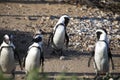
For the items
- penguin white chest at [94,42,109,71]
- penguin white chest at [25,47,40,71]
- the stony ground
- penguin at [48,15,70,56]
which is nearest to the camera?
penguin white chest at [25,47,40,71]

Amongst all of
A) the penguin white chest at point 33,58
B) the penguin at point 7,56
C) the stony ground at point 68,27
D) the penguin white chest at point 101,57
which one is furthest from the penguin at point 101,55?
the penguin at point 7,56

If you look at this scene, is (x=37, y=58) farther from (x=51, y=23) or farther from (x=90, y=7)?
(x=90, y=7)

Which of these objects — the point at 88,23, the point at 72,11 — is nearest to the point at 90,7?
the point at 72,11

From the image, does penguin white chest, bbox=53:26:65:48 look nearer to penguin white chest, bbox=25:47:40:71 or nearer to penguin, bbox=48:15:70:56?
penguin, bbox=48:15:70:56

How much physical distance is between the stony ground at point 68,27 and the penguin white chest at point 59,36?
0.40 meters

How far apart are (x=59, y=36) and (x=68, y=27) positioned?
2.49 m

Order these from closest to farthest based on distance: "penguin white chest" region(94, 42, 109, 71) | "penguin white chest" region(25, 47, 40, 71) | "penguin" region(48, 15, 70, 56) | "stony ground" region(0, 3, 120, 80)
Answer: "penguin white chest" region(25, 47, 40, 71)
"penguin white chest" region(94, 42, 109, 71)
"stony ground" region(0, 3, 120, 80)
"penguin" region(48, 15, 70, 56)

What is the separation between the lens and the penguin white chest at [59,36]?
8797mm

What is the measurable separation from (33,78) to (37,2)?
1245cm

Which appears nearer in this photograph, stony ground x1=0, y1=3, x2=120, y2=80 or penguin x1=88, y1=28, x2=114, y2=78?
penguin x1=88, y1=28, x2=114, y2=78

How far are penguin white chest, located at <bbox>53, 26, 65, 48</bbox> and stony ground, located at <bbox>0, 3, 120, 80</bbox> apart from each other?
1.32 ft

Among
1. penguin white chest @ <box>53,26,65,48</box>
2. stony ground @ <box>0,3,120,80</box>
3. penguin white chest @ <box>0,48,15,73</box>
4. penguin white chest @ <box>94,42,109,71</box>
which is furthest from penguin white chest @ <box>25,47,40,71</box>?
penguin white chest @ <box>53,26,65,48</box>

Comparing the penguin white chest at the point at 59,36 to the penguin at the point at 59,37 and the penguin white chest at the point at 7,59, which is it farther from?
the penguin white chest at the point at 7,59

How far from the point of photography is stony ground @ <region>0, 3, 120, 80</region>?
870 cm
